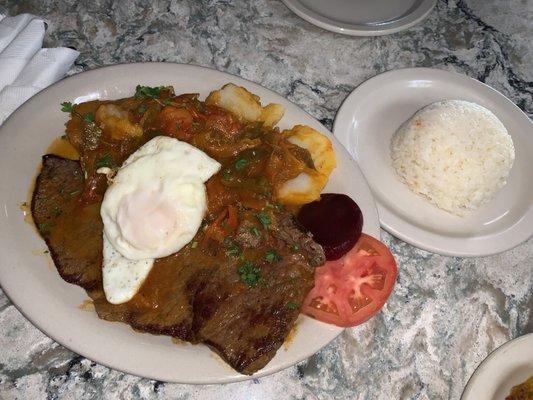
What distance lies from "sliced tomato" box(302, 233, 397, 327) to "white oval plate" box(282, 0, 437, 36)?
7.41 feet

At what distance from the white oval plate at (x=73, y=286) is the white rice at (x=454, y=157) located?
673 mm

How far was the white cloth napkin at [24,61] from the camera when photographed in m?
3.18

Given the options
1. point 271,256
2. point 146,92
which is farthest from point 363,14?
point 271,256

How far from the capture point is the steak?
2.41 metres

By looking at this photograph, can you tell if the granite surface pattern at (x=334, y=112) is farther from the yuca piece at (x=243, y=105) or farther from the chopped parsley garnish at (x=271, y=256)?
the yuca piece at (x=243, y=105)

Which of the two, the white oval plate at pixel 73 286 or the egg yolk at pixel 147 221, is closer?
the white oval plate at pixel 73 286

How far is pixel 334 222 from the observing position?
9.11 feet

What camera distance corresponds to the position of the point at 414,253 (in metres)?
3.38

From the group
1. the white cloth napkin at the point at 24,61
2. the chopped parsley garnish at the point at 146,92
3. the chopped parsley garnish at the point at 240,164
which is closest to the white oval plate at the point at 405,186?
the chopped parsley garnish at the point at 240,164

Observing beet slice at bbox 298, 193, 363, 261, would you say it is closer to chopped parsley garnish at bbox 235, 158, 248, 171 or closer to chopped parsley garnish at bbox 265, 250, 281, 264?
chopped parsley garnish at bbox 265, 250, 281, 264

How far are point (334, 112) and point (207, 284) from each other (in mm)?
1981

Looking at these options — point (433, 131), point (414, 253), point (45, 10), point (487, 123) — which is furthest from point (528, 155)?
point (45, 10)

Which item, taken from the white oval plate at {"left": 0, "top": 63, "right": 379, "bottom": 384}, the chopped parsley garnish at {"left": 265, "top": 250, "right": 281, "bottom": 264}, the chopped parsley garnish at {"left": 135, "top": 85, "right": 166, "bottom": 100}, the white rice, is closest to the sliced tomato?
the white oval plate at {"left": 0, "top": 63, "right": 379, "bottom": 384}

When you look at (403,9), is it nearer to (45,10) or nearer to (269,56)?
(269,56)
